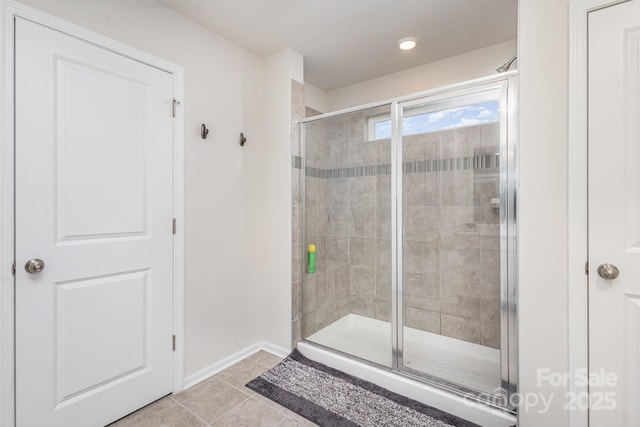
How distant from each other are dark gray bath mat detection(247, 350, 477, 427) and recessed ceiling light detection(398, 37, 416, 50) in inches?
95.6

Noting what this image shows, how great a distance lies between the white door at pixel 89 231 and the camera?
1.36 metres

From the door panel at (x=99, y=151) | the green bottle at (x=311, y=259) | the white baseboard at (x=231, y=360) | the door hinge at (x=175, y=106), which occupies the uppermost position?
the door hinge at (x=175, y=106)

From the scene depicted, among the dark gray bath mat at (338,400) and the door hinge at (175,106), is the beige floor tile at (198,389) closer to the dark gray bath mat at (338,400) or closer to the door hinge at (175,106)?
the dark gray bath mat at (338,400)

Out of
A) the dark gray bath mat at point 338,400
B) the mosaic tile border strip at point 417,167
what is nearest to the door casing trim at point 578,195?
the mosaic tile border strip at point 417,167

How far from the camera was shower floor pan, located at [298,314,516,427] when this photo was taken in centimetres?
167

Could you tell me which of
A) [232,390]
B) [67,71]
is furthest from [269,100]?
[232,390]

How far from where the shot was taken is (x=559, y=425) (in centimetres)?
132

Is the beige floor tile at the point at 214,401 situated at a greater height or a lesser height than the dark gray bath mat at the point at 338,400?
lesser

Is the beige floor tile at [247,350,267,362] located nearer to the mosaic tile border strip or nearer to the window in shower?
the mosaic tile border strip

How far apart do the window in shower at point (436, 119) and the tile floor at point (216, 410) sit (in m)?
1.88

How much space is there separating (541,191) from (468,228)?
749mm

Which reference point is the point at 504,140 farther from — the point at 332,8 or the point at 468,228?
the point at 332,8

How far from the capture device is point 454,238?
2.21 m

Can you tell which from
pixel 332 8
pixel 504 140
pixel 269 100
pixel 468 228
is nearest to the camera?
pixel 504 140
